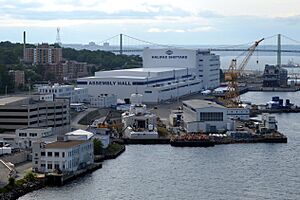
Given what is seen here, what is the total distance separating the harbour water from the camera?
7.68 metres

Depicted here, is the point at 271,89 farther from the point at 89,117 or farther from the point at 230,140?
the point at 230,140

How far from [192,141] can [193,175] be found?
2709 mm

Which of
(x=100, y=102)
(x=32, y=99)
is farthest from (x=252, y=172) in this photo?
(x=100, y=102)

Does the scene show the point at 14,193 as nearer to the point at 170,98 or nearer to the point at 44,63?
the point at 170,98

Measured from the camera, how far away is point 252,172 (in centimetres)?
879

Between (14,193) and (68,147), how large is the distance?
131 cm

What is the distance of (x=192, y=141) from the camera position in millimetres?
11320

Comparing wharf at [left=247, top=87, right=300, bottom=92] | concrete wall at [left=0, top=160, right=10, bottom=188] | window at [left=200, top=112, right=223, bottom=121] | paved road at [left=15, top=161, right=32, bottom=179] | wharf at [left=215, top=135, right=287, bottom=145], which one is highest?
wharf at [left=247, top=87, right=300, bottom=92]

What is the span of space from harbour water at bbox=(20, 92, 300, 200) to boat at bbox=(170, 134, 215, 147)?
0.79 ft

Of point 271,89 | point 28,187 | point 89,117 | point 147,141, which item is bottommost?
point 28,187

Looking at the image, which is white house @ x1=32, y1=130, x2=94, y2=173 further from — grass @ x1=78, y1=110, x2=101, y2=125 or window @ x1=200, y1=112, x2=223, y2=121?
grass @ x1=78, y1=110, x2=101, y2=125

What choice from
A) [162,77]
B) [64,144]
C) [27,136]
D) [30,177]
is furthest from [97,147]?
[162,77]

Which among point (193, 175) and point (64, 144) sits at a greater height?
point (64, 144)

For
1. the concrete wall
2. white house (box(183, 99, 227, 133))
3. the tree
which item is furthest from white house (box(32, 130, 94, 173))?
white house (box(183, 99, 227, 133))
